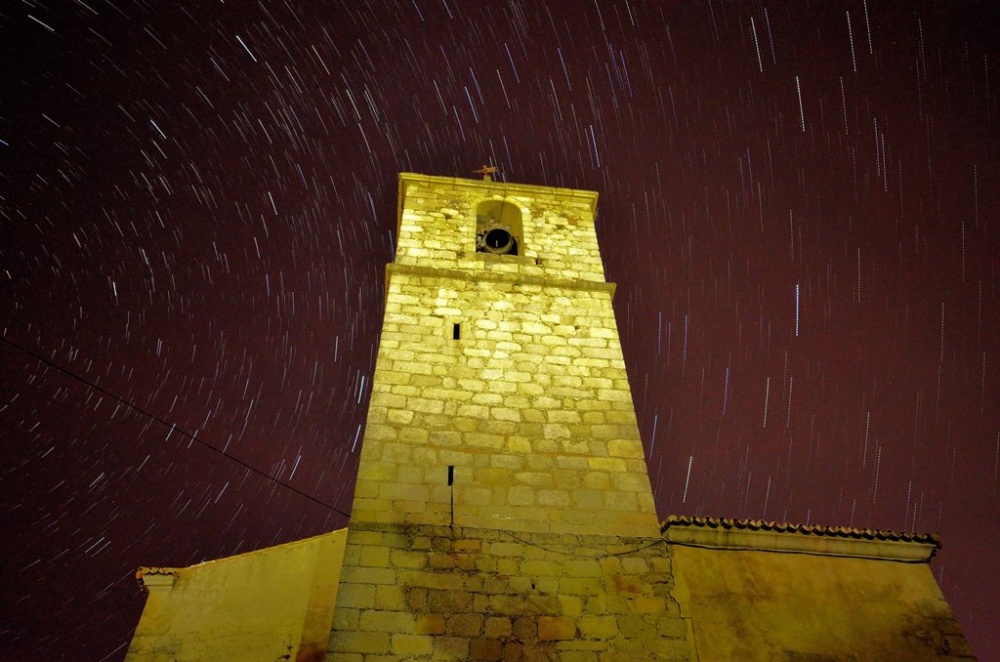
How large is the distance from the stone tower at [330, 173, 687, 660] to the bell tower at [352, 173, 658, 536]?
2 centimetres

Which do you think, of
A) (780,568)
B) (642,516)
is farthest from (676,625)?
A: (780,568)

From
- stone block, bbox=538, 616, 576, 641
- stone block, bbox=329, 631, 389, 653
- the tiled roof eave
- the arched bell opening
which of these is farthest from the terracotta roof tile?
the arched bell opening

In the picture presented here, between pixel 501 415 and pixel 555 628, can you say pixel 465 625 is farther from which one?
pixel 501 415

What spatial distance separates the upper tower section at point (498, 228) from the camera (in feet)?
26.4

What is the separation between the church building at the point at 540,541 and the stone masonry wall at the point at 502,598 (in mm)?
14

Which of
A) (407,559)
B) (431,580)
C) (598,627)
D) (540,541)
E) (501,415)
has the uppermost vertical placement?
(501,415)

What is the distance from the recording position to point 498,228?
8.85 m

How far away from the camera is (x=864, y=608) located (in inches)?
211

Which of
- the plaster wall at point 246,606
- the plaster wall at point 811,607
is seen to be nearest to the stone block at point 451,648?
the plaster wall at point 811,607

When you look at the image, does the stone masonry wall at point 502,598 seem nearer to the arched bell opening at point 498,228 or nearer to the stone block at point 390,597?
the stone block at point 390,597

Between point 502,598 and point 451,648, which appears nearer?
point 451,648

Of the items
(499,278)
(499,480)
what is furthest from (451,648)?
(499,278)

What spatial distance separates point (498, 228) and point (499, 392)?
346 cm

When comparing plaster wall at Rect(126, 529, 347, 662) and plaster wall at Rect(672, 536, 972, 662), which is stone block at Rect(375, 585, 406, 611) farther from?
plaster wall at Rect(126, 529, 347, 662)
